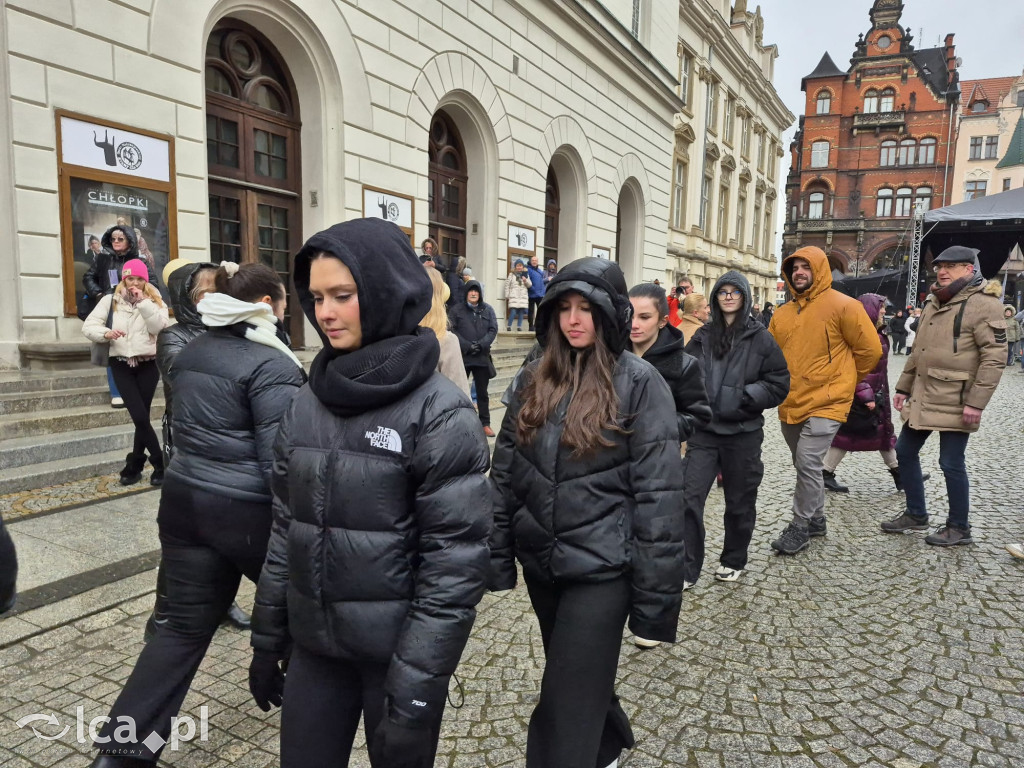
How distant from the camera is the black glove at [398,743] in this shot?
1.58 m

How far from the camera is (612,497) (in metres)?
2.12

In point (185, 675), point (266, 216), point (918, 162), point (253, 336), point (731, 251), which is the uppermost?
point (918, 162)

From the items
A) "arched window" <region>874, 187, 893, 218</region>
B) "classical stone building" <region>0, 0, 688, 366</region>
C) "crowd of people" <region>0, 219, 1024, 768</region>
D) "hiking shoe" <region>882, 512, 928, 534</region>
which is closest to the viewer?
"crowd of people" <region>0, 219, 1024, 768</region>

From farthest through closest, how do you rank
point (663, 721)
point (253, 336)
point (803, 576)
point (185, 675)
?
point (803, 576)
point (663, 721)
point (253, 336)
point (185, 675)

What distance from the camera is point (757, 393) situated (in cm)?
401

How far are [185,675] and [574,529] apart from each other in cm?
151

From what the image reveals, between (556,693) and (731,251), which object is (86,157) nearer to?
(556,693)

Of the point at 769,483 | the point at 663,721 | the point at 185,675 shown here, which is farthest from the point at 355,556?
the point at 769,483

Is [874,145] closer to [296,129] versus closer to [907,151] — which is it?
[907,151]

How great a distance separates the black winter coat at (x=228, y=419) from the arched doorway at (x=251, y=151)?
7848mm

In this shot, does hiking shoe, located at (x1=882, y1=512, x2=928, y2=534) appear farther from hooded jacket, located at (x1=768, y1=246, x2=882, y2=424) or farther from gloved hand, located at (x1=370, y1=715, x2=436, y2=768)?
gloved hand, located at (x1=370, y1=715, x2=436, y2=768)

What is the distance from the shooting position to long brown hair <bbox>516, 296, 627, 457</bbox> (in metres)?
2.10

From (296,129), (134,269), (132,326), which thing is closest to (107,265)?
(134,269)

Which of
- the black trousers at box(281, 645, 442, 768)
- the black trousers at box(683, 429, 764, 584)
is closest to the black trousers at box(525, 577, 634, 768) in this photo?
the black trousers at box(281, 645, 442, 768)
